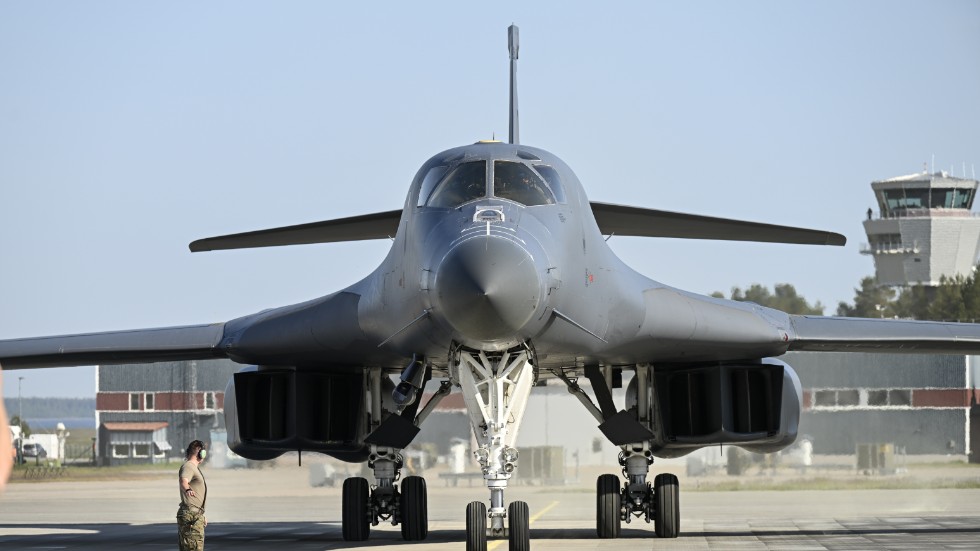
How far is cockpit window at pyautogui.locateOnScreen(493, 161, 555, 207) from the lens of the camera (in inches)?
436

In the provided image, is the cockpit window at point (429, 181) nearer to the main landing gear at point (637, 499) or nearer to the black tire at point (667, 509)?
the main landing gear at point (637, 499)

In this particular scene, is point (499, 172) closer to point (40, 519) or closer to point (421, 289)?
point (421, 289)

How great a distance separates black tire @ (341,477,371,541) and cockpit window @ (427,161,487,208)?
427cm

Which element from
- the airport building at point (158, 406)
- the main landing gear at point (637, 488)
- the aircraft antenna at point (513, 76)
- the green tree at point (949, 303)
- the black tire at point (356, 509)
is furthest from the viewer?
the green tree at point (949, 303)

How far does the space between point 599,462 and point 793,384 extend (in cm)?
1175

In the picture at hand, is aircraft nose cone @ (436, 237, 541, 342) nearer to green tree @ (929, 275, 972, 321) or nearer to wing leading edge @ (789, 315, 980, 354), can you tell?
wing leading edge @ (789, 315, 980, 354)

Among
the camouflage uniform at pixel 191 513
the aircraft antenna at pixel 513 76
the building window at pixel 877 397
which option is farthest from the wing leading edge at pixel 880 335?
the building window at pixel 877 397

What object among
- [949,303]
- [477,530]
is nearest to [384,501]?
[477,530]

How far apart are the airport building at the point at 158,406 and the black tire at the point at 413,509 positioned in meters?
12.5

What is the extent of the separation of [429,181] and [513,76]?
5404 millimetres

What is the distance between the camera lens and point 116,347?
49.2ft

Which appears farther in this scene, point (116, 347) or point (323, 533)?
point (323, 533)

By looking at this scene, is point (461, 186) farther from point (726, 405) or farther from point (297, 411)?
point (726, 405)

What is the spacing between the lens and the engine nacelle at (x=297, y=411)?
14648 millimetres
